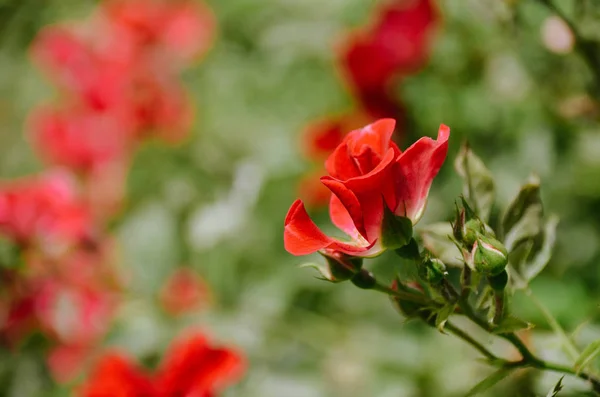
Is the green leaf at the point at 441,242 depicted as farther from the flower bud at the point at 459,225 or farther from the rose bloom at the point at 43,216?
the rose bloom at the point at 43,216

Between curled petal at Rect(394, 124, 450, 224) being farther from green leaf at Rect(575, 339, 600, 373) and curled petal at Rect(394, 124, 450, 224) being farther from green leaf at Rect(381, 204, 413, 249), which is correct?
green leaf at Rect(575, 339, 600, 373)

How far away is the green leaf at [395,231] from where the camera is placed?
1.70ft

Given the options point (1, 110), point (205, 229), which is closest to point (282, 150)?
point (205, 229)

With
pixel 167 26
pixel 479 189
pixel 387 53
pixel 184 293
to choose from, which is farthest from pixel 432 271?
pixel 167 26

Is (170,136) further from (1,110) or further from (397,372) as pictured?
(1,110)

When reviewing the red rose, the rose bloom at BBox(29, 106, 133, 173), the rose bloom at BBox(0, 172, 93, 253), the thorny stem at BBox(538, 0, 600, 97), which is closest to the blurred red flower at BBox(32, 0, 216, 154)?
the rose bloom at BBox(29, 106, 133, 173)

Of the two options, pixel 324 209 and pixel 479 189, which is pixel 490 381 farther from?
pixel 324 209

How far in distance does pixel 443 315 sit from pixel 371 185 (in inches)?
4.0

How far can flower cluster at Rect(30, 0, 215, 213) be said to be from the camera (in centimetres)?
162

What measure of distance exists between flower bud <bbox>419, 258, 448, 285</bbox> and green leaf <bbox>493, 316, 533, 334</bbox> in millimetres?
56

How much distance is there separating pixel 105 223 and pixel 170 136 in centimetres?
25

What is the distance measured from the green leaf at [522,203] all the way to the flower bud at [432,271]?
0.45 feet

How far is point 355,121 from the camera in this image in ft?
4.32

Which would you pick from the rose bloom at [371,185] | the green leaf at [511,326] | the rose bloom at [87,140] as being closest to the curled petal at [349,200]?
the rose bloom at [371,185]
